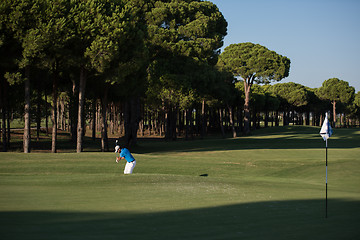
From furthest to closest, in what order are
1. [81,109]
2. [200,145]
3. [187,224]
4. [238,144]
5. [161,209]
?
[238,144] < [200,145] < [81,109] < [161,209] < [187,224]

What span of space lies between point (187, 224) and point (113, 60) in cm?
2658

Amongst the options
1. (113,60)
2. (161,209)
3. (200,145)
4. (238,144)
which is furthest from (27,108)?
(238,144)

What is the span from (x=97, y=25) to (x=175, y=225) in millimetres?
26414

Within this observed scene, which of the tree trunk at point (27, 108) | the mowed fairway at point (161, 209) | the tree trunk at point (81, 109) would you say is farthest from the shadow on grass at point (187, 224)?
the tree trunk at point (27, 108)

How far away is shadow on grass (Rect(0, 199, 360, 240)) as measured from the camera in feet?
28.7

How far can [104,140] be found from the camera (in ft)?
133

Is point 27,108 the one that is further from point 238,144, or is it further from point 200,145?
point 238,144

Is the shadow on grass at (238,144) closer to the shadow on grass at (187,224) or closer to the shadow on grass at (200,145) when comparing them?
the shadow on grass at (200,145)

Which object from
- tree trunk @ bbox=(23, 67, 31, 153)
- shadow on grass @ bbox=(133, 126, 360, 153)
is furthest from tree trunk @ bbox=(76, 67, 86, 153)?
shadow on grass @ bbox=(133, 126, 360, 153)

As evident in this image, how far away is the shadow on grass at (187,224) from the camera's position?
28.7ft

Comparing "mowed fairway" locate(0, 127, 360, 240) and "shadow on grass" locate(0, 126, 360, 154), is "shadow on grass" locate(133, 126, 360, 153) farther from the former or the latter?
"mowed fairway" locate(0, 127, 360, 240)

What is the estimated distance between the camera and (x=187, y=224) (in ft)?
33.2

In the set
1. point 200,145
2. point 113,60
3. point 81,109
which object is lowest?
point 200,145

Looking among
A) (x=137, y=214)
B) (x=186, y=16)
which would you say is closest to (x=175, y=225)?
(x=137, y=214)
